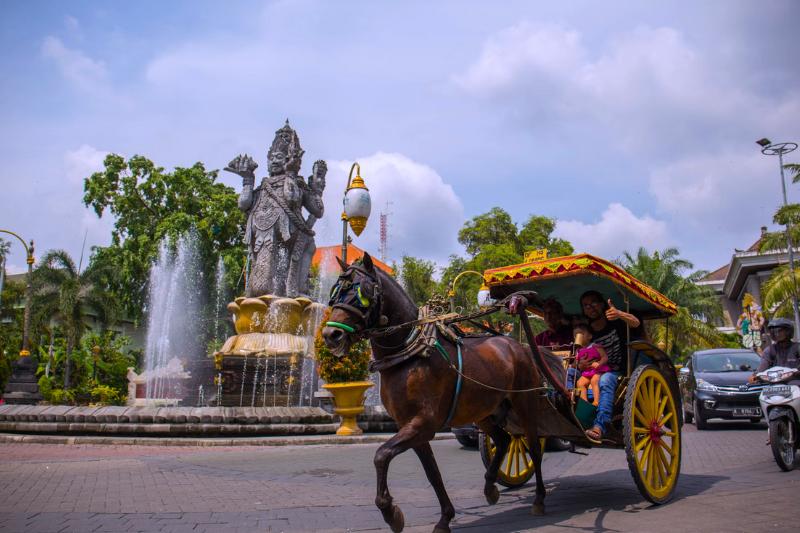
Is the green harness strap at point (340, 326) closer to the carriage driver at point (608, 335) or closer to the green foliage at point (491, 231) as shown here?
the carriage driver at point (608, 335)

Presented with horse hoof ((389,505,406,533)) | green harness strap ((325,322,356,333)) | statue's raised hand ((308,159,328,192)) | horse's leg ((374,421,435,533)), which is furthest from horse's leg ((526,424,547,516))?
statue's raised hand ((308,159,328,192))

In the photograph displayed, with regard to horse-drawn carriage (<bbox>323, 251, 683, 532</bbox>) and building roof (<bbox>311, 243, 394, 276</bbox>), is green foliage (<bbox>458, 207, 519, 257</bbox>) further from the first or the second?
horse-drawn carriage (<bbox>323, 251, 683, 532</bbox>)

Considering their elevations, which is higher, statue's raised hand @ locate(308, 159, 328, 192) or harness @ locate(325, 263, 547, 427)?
statue's raised hand @ locate(308, 159, 328, 192)

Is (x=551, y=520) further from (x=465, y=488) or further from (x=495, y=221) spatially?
(x=495, y=221)

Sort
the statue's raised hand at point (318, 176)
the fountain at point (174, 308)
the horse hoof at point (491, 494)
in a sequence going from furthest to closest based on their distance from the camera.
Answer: the fountain at point (174, 308) < the statue's raised hand at point (318, 176) < the horse hoof at point (491, 494)

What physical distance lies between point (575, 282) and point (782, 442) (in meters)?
3.56

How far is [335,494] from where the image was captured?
6695 mm

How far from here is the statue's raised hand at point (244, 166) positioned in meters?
18.9

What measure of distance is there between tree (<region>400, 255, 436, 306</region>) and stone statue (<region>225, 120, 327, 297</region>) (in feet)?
91.8

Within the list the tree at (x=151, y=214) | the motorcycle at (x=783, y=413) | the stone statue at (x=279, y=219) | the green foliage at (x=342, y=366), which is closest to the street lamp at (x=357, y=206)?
the green foliage at (x=342, y=366)

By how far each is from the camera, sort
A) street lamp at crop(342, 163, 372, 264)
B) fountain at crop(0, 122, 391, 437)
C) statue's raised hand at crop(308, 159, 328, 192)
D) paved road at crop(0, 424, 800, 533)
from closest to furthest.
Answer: paved road at crop(0, 424, 800, 533) → street lamp at crop(342, 163, 372, 264) → fountain at crop(0, 122, 391, 437) → statue's raised hand at crop(308, 159, 328, 192)

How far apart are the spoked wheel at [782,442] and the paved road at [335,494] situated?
204 millimetres

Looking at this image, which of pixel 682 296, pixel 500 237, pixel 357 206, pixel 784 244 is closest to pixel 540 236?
pixel 500 237

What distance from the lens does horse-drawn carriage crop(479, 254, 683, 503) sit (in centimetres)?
596
